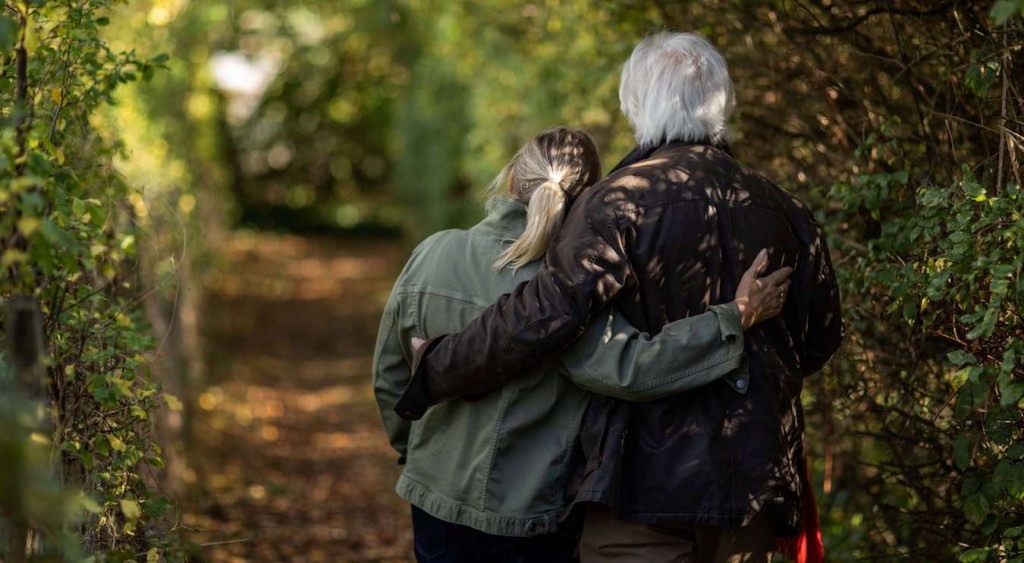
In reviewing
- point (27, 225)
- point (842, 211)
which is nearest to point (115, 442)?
point (27, 225)

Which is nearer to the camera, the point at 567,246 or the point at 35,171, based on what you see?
the point at 35,171

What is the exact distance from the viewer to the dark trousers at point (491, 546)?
114 inches

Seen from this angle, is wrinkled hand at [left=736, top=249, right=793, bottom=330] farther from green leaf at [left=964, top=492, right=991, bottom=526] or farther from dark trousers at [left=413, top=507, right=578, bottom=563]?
green leaf at [left=964, top=492, right=991, bottom=526]

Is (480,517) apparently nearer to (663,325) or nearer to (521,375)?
(521,375)

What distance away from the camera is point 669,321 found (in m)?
2.68

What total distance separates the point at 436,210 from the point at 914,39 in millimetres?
10528

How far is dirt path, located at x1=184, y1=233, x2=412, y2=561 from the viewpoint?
6.06 meters

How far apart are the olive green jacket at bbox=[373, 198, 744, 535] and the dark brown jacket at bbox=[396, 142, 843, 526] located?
0.07 meters

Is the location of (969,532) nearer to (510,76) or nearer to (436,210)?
(510,76)

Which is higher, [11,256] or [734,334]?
[11,256]

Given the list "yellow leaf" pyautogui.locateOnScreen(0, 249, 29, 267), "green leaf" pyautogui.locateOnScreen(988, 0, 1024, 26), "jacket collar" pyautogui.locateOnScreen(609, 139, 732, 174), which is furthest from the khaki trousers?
"yellow leaf" pyautogui.locateOnScreen(0, 249, 29, 267)

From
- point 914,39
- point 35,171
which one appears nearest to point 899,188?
point 914,39

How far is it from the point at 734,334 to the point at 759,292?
0.13 meters

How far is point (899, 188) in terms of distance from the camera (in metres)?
3.46
